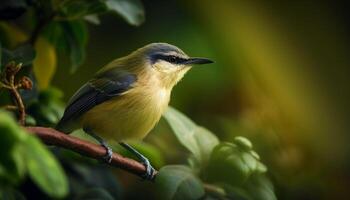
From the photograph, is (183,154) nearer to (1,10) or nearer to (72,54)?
(72,54)

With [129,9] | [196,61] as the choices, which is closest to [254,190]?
[196,61]

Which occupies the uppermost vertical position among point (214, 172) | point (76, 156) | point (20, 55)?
point (20, 55)

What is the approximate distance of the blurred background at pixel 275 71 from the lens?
4.92ft

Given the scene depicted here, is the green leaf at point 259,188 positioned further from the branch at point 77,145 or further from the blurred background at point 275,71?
the branch at point 77,145

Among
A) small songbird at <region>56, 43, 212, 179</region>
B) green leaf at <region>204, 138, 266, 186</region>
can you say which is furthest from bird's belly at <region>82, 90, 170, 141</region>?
green leaf at <region>204, 138, 266, 186</region>

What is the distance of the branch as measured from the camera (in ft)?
3.17

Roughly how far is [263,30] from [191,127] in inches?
10.6

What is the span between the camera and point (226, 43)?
1.60 m

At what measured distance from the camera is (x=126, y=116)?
1396 mm

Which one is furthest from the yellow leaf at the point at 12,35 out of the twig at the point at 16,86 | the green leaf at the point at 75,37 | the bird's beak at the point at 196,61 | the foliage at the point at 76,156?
the twig at the point at 16,86

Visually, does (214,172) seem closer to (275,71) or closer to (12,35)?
(275,71)

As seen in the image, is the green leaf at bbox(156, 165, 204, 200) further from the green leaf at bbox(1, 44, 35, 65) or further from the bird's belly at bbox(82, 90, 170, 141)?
the green leaf at bbox(1, 44, 35, 65)

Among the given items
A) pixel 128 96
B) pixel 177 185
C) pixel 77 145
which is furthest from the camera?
pixel 128 96

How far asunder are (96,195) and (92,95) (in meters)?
0.19
